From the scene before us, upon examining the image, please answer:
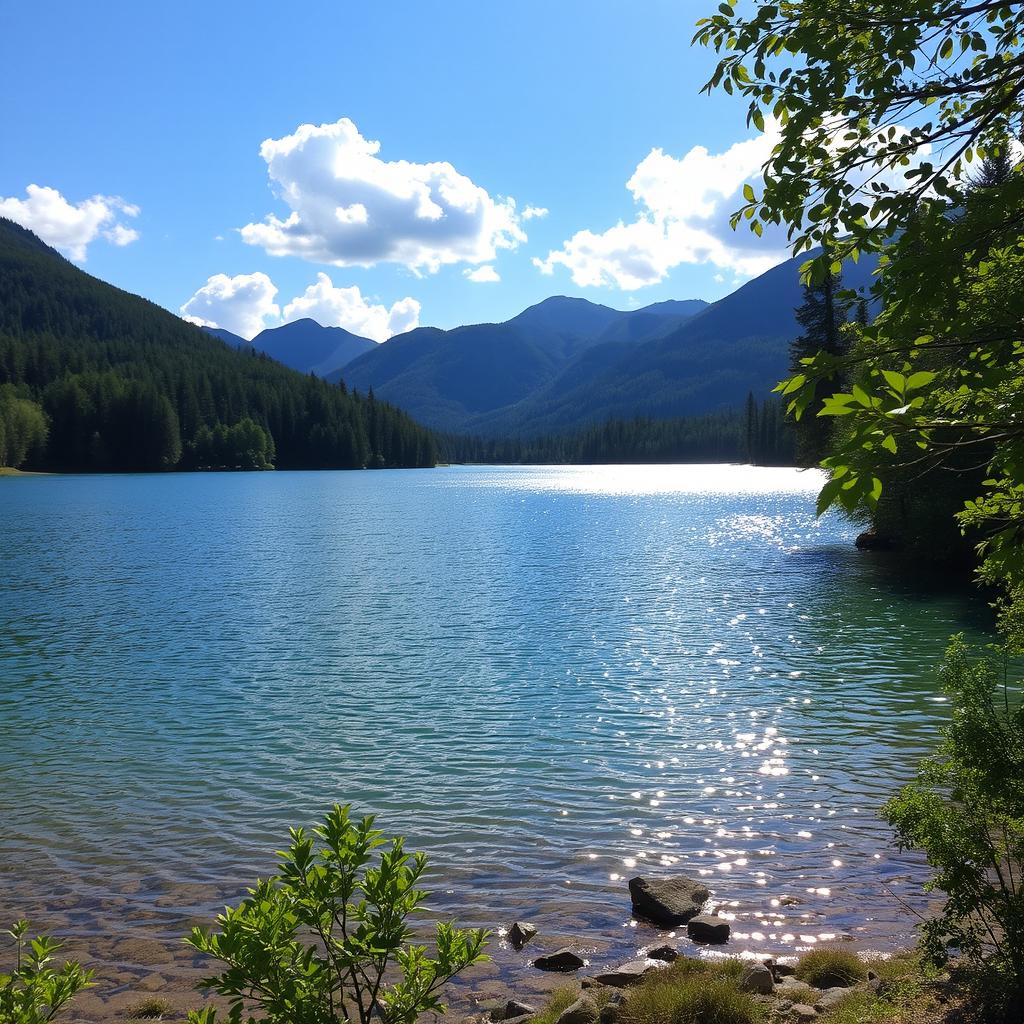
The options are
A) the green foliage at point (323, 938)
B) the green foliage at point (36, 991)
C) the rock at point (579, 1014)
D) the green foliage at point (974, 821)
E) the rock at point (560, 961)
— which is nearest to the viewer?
the green foliage at point (36, 991)

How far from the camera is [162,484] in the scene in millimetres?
141250

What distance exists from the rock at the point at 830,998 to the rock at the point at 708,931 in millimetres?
1893

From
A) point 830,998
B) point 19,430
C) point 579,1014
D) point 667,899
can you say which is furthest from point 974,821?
point 19,430

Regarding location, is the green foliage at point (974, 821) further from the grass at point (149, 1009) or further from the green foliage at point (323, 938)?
the grass at point (149, 1009)

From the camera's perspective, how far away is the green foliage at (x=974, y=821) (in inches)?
282

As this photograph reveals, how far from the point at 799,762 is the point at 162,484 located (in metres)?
141

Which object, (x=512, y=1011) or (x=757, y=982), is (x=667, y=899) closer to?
(x=757, y=982)

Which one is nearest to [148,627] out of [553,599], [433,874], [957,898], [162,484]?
[553,599]

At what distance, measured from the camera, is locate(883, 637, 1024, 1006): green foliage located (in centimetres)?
717

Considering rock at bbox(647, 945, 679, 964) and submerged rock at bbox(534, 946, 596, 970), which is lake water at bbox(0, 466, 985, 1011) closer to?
submerged rock at bbox(534, 946, 596, 970)

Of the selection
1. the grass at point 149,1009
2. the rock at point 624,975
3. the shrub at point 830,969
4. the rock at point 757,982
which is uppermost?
the rock at point 757,982

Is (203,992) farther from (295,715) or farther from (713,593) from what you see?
(713,593)

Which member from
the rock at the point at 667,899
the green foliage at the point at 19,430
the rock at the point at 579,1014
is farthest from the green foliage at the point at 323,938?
the green foliage at the point at 19,430

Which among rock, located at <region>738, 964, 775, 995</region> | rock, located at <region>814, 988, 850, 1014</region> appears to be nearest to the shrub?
rock, located at <region>814, 988, 850, 1014</region>
